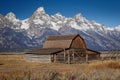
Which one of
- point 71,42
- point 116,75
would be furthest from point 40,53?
point 116,75

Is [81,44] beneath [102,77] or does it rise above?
above

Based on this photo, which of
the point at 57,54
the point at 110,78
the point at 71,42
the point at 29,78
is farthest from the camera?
the point at 71,42

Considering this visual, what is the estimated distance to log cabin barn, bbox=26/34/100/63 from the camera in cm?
6681

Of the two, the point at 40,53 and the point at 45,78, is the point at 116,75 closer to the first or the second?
the point at 45,78

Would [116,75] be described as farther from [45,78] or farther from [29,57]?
[29,57]

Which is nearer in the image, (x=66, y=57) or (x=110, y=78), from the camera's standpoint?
(x=110, y=78)

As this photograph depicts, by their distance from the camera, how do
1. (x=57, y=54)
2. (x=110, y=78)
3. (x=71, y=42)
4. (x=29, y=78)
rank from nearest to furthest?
(x=29, y=78) → (x=110, y=78) → (x=57, y=54) → (x=71, y=42)

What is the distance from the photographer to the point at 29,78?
2036 centimetres

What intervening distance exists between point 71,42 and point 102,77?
50.2 meters

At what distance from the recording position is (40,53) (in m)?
69.2

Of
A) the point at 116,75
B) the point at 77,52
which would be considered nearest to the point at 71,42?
the point at 77,52

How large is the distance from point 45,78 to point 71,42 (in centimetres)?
5188

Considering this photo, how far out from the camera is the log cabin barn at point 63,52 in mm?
66812

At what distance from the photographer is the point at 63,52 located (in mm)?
67438
